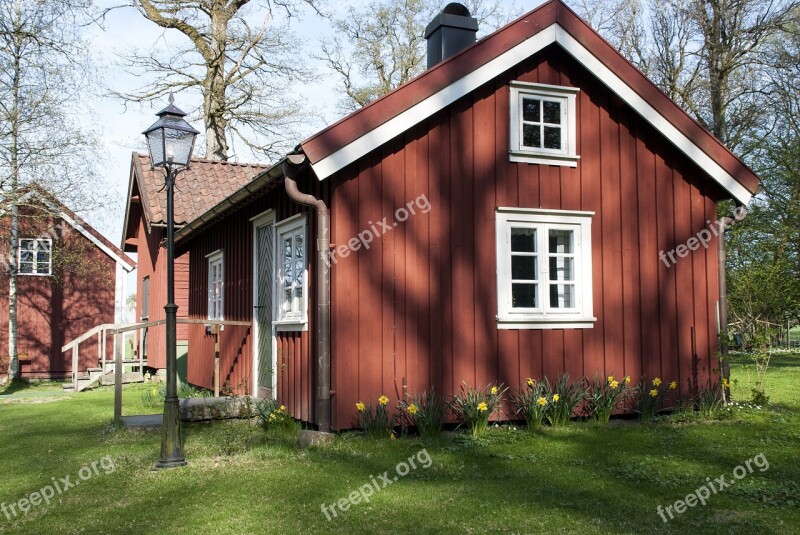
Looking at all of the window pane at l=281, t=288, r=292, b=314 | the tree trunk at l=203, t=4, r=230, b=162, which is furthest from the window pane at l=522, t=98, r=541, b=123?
the tree trunk at l=203, t=4, r=230, b=162

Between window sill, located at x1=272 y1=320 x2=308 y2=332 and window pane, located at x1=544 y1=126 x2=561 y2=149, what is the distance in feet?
12.3

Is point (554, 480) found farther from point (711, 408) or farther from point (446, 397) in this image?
point (711, 408)

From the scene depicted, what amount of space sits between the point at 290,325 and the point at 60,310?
16.0 m

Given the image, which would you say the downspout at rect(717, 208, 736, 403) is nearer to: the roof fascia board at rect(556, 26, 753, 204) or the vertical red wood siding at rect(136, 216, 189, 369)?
the roof fascia board at rect(556, 26, 753, 204)

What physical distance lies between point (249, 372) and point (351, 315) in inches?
157

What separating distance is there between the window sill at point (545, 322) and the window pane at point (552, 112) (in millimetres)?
2486

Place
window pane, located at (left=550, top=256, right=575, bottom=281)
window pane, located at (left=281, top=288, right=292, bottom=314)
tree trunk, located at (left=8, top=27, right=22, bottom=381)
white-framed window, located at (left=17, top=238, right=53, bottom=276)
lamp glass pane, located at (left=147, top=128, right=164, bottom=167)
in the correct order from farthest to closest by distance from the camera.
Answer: white-framed window, located at (left=17, top=238, right=53, bottom=276)
tree trunk, located at (left=8, top=27, right=22, bottom=381)
window pane, located at (left=281, top=288, right=292, bottom=314)
window pane, located at (left=550, top=256, right=575, bottom=281)
lamp glass pane, located at (left=147, top=128, right=164, bottom=167)

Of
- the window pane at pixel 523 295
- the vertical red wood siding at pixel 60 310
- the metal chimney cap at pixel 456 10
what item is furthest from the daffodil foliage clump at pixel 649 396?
the vertical red wood siding at pixel 60 310

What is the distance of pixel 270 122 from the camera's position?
25125 millimetres

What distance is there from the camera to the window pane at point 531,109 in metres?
9.83

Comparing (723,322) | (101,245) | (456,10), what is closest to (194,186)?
(101,245)

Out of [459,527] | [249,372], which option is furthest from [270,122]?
[459,527]

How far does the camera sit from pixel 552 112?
32.8 feet

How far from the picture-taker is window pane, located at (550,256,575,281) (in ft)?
32.0
